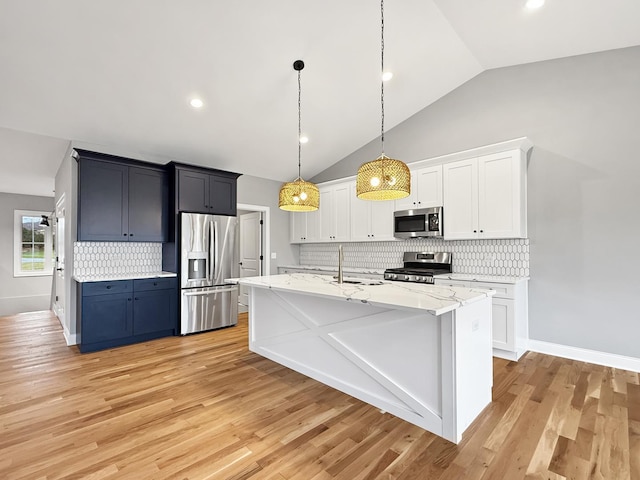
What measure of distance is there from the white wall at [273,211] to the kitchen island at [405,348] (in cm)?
302

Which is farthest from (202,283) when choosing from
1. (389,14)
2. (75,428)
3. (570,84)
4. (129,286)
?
(570,84)

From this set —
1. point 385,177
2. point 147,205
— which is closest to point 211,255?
point 147,205

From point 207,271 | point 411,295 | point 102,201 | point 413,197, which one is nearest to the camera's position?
point 411,295

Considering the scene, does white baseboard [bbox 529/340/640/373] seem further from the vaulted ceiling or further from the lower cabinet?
the lower cabinet

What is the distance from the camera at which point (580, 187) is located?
3.51 meters

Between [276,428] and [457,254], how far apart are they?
10.8 feet

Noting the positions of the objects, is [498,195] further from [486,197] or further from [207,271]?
[207,271]

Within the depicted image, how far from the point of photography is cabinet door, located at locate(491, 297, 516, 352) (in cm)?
345

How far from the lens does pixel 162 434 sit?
2131 mm

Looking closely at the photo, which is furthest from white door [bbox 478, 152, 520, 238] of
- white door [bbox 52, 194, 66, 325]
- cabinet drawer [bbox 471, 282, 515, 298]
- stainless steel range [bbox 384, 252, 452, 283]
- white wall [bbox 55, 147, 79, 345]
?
white door [bbox 52, 194, 66, 325]

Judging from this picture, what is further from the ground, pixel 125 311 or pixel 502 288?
pixel 502 288

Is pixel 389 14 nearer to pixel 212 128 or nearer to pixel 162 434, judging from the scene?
pixel 212 128

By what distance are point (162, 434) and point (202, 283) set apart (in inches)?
105

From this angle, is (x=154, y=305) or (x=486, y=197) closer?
(x=486, y=197)
